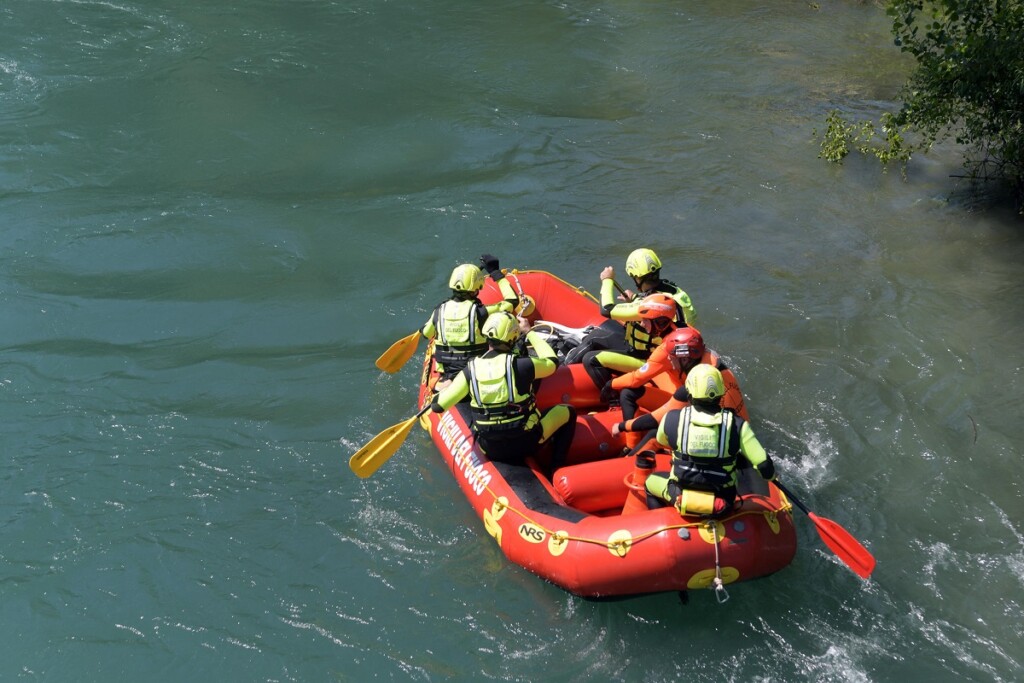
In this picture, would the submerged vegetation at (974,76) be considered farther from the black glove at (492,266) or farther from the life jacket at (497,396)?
the life jacket at (497,396)

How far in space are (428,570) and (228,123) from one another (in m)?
9.34

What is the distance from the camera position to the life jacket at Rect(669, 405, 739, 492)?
20.5 ft

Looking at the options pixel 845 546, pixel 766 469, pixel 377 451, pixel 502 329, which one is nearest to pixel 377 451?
pixel 377 451

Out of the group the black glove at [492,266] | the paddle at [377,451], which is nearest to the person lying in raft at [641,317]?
the black glove at [492,266]

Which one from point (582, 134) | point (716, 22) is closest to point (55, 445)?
point (582, 134)

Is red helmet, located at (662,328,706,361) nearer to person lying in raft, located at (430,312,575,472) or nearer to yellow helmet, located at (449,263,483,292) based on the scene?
person lying in raft, located at (430,312,575,472)

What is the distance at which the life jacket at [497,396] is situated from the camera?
706cm

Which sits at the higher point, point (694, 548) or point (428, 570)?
point (694, 548)

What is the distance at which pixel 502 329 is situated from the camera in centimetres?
710

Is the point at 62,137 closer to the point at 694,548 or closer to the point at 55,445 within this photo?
the point at 55,445

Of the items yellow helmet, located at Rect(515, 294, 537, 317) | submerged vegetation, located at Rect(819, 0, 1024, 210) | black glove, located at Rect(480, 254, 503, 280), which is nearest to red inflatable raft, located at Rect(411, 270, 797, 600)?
yellow helmet, located at Rect(515, 294, 537, 317)

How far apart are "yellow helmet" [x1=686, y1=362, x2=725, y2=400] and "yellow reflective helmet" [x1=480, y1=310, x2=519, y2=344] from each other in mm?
1410

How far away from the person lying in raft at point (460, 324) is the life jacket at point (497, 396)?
0.70 meters

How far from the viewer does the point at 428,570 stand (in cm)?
733
